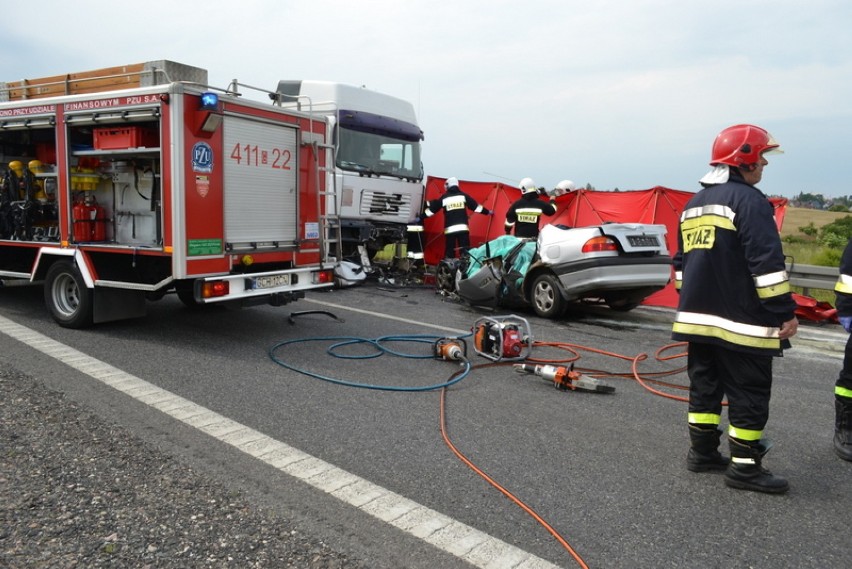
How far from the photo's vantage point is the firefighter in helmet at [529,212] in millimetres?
10930

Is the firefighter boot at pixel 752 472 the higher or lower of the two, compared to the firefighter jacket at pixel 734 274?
lower

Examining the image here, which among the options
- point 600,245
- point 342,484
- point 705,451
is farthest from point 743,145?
point 600,245

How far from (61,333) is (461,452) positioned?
4966 mm

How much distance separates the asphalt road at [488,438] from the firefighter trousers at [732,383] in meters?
0.40

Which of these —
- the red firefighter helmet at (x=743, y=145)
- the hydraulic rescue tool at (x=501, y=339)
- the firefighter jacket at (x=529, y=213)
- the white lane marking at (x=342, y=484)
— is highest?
the red firefighter helmet at (x=743, y=145)

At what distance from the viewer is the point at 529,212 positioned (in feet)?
35.9

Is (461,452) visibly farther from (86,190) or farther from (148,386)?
(86,190)

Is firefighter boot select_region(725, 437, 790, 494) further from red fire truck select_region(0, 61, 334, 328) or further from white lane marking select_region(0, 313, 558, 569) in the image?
red fire truck select_region(0, 61, 334, 328)

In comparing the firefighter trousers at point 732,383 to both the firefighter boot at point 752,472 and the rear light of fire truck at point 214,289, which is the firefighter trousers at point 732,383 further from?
the rear light of fire truck at point 214,289

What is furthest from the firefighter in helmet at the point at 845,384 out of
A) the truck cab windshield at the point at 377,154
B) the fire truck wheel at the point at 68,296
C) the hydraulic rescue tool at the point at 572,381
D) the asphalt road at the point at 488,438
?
the truck cab windshield at the point at 377,154

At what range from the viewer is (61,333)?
666cm

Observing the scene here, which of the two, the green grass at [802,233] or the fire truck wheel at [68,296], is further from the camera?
the green grass at [802,233]

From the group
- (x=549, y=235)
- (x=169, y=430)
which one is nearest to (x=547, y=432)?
(x=169, y=430)

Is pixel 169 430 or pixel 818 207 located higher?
pixel 818 207
